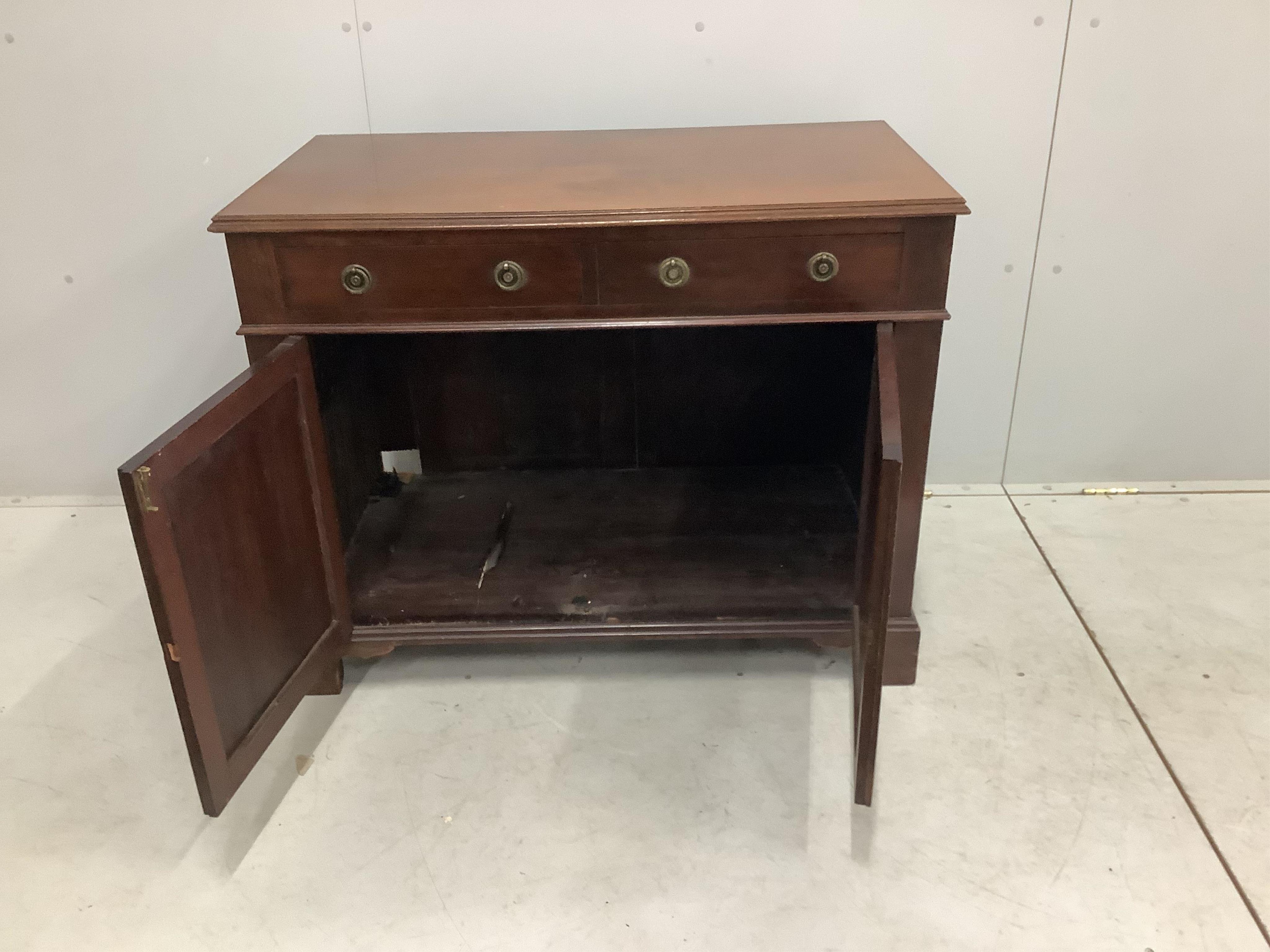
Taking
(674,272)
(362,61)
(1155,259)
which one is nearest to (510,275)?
(674,272)

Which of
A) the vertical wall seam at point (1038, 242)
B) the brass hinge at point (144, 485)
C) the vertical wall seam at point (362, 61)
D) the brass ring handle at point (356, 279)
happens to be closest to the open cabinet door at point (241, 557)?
the brass hinge at point (144, 485)

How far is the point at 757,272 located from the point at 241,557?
0.78 metres

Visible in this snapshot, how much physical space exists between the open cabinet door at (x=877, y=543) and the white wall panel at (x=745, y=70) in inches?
27.0

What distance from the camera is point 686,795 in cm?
140

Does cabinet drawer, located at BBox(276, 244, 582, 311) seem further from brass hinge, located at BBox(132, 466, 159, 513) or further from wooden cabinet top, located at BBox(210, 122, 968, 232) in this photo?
brass hinge, located at BBox(132, 466, 159, 513)

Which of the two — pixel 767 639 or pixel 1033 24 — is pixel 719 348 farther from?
pixel 1033 24

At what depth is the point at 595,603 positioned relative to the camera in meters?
1.62

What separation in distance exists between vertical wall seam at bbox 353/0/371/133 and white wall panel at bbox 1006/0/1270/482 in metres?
1.30

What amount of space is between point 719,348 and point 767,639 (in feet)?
2.01

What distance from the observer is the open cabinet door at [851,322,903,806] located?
3.73 feet

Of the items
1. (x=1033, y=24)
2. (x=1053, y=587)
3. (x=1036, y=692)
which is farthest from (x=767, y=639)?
(x=1033, y=24)

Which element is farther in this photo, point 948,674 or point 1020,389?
point 1020,389

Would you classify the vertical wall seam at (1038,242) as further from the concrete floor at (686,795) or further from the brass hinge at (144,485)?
the brass hinge at (144,485)

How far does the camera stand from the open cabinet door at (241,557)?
1101mm
